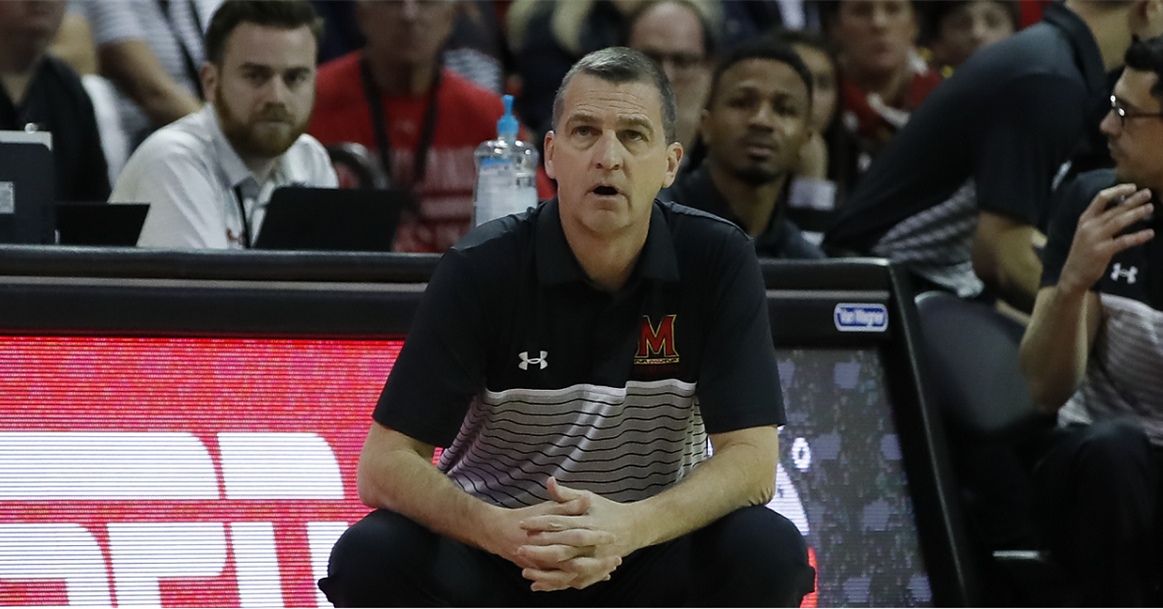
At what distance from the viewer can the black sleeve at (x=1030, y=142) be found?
159 inches

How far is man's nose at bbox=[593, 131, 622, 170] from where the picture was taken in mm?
2668

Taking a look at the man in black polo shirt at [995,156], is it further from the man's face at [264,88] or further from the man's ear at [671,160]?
the man's face at [264,88]

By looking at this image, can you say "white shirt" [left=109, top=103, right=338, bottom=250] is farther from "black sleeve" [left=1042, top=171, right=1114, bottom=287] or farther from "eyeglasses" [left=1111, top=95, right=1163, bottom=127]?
"eyeglasses" [left=1111, top=95, right=1163, bottom=127]

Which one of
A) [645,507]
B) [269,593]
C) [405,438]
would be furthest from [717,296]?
[269,593]

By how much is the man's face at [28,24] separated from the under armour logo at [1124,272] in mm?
3162

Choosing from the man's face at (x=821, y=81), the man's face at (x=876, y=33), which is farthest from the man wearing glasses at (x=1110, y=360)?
the man's face at (x=876, y=33)

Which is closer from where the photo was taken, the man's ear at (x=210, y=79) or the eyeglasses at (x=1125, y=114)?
the eyeglasses at (x=1125, y=114)

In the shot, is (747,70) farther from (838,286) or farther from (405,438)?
(405,438)

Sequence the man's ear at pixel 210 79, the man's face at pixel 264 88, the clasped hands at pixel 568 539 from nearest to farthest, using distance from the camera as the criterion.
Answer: the clasped hands at pixel 568 539 < the man's face at pixel 264 88 < the man's ear at pixel 210 79

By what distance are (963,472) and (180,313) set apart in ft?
6.86

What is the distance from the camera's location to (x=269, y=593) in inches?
118

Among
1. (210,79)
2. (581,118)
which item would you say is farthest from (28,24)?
(581,118)

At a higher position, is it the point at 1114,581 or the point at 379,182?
the point at 379,182

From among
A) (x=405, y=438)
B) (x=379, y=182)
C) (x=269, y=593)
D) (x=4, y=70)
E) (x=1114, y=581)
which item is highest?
(x=4, y=70)
